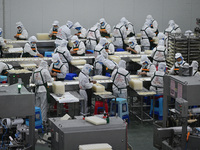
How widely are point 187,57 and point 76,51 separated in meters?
3.17

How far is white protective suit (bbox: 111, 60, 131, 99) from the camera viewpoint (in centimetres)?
1007

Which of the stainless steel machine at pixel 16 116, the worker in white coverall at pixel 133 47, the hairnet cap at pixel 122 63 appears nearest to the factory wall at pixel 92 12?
the worker in white coverall at pixel 133 47

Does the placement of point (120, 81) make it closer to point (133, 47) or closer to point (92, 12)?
point (133, 47)

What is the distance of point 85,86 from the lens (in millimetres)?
9891

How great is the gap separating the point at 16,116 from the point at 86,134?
1171mm

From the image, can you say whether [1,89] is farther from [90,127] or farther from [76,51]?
[76,51]

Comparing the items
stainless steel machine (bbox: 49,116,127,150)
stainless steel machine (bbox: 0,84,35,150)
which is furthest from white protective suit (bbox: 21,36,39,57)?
stainless steel machine (bbox: 49,116,127,150)

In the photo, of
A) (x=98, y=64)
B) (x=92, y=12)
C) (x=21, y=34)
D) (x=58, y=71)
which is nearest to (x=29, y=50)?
(x=98, y=64)

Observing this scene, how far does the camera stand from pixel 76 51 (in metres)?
13.2

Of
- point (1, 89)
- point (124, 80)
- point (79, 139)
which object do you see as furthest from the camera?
point (124, 80)

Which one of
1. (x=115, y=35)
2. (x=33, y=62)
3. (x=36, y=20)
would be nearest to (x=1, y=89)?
(x=33, y=62)

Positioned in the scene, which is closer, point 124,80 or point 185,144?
point 185,144

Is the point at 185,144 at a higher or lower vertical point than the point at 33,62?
lower

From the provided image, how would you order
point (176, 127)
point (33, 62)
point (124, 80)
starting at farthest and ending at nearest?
point (33, 62) → point (124, 80) → point (176, 127)
